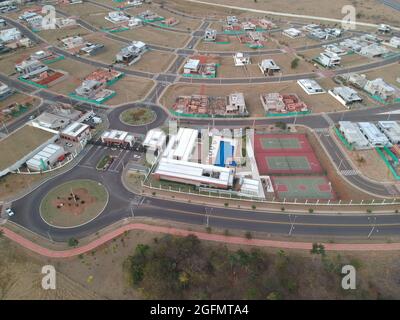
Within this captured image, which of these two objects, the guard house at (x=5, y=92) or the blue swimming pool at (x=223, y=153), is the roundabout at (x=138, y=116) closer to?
the blue swimming pool at (x=223, y=153)

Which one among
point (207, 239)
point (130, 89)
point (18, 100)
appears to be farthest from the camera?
point (130, 89)

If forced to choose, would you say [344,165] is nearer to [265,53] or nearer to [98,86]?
[265,53]

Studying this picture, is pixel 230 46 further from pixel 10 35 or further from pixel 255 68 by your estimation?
pixel 10 35

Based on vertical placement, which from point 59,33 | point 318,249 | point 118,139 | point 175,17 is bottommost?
point 118,139

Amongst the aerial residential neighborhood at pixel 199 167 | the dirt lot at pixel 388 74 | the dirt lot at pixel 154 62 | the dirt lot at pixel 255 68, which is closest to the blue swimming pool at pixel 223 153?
the aerial residential neighborhood at pixel 199 167

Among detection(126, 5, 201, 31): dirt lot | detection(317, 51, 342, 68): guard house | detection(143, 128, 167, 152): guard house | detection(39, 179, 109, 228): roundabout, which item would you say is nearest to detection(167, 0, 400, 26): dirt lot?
detection(126, 5, 201, 31): dirt lot

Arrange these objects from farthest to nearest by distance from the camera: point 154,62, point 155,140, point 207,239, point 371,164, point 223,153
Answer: point 154,62 < point 155,140 < point 223,153 < point 371,164 < point 207,239

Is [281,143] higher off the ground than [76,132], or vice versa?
Result: [281,143]

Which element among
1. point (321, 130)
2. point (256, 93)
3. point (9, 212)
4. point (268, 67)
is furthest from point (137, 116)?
point (268, 67)
